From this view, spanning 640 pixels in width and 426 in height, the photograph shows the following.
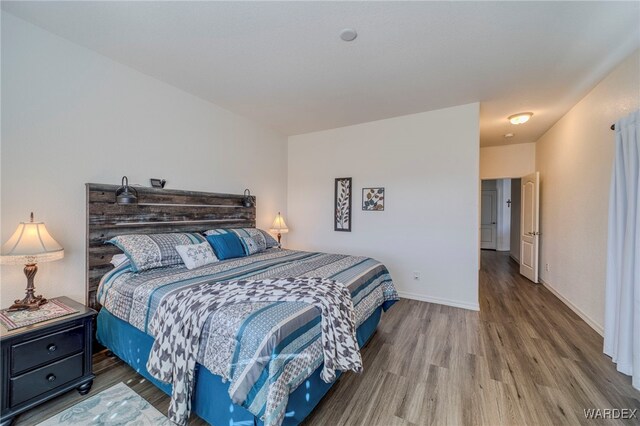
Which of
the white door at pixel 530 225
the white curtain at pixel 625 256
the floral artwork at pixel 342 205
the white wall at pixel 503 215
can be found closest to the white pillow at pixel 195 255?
the floral artwork at pixel 342 205

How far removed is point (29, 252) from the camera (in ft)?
5.89

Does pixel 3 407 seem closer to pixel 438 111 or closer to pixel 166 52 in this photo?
pixel 166 52

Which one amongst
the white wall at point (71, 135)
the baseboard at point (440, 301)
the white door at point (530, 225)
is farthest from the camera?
the white door at point (530, 225)

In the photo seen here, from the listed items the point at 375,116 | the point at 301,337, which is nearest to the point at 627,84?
the point at 375,116

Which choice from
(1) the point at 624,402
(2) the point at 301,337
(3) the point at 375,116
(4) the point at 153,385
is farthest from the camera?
(3) the point at 375,116

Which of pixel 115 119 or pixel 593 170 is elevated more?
pixel 115 119

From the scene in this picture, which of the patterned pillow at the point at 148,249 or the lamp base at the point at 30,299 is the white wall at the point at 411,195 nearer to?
the patterned pillow at the point at 148,249

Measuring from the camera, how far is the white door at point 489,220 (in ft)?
27.8

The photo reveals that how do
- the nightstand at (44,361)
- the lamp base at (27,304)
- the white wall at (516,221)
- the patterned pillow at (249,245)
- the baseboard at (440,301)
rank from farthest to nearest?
the white wall at (516,221) < the baseboard at (440,301) < the patterned pillow at (249,245) < the lamp base at (27,304) < the nightstand at (44,361)

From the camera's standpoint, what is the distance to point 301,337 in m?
1.45

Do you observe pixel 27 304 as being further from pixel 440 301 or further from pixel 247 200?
pixel 440 301

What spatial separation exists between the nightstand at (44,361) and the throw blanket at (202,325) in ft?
1.95

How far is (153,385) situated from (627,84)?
4.81 metres

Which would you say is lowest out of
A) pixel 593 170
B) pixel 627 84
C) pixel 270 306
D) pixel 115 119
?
pixel 270 306
